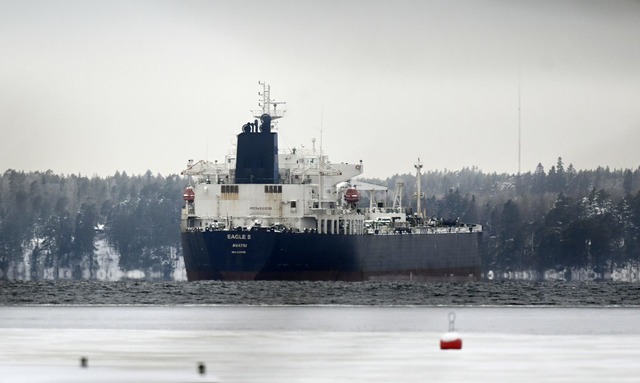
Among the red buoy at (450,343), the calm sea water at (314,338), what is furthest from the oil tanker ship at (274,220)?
the red buoy at (450,343)

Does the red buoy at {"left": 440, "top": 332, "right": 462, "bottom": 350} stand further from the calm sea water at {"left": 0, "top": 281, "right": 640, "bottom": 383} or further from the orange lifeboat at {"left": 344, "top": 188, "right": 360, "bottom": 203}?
the orange lifeboat at {"left": 344, "top": 188, "right": 360, "bottom": 203}

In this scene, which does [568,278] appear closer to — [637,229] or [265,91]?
[637,229]

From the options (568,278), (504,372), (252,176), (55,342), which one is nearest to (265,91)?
(252,176)

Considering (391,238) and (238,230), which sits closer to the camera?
(238,230)

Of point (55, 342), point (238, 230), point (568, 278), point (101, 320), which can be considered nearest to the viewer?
point (55, 342)

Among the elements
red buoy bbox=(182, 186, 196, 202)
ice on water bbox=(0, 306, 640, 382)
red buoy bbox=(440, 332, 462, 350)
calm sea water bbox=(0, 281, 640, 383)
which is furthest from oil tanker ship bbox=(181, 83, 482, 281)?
red buoy bbox=(440, 332, 462, 350)

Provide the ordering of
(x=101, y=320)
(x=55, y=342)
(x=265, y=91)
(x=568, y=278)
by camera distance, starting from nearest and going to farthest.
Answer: (x=55, y=342) → (x=101, y=320) → (x=265, y=91) → (x=568, y=278)

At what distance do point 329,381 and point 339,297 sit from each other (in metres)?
57.8

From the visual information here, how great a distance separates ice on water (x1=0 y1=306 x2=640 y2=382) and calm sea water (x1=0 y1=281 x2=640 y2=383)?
0.05 meters

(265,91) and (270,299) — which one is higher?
(265,91)

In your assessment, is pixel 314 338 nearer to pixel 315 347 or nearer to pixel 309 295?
pixel 315 347

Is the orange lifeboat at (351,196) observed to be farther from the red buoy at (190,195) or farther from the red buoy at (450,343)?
the red buoy at (450,343)

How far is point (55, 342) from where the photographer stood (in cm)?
5919

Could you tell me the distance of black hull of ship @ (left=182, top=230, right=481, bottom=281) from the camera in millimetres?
139875
